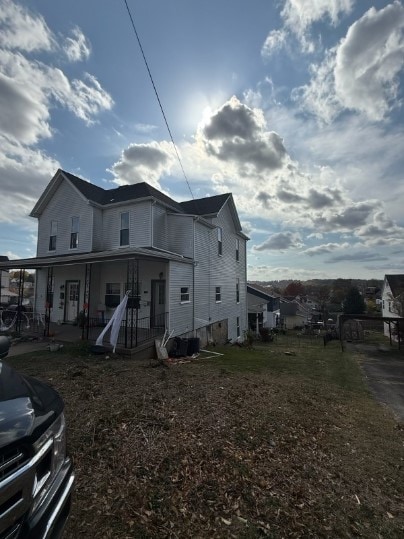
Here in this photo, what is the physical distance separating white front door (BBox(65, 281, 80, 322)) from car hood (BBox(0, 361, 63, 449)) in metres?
14.8

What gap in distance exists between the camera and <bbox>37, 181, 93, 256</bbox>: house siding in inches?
632

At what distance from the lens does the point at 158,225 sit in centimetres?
1521

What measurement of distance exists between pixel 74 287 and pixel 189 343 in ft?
27.2

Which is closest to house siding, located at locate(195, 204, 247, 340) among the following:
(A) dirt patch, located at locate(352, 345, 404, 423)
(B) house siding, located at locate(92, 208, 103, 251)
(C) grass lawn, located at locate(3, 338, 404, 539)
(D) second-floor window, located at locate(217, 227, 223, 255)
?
(D) second-floor window, located at locate(217, 227, 223, 255)

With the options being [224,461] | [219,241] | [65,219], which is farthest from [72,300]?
[224,461]

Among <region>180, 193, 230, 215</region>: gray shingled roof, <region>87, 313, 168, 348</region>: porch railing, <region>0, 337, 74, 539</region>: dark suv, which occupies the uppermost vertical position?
<region>180, 193, 230, 215</region>: gray shingled roof

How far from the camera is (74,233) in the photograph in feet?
54.7

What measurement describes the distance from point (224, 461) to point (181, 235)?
41.1 feet

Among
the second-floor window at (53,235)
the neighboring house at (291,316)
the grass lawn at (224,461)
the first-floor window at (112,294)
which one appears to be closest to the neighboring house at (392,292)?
the neighboring house at (291,316)

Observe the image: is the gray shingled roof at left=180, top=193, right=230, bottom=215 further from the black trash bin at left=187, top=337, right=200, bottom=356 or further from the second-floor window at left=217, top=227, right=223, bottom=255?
the black trash bin at left=187, top=337, right=200, bottom=356

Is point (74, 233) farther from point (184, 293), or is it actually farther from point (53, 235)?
point (184, 293)

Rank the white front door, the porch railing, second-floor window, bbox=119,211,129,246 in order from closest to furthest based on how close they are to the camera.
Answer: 1. the porch railing
2. second-floor window, bbox=119,211,129,246
3. the white front door

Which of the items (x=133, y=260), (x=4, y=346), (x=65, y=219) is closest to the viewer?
(x=4, y=346)

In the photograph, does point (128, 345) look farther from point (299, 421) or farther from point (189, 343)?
point (299, 421)
